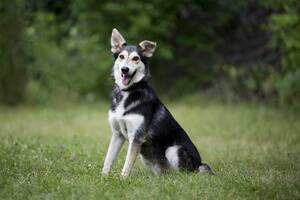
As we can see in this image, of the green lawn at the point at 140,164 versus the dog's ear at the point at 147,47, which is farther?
the dog's ear at the point at 147,47

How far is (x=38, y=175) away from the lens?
23.6 ft

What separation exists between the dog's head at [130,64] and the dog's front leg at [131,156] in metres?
0.74

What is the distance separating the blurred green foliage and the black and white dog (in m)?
8.50

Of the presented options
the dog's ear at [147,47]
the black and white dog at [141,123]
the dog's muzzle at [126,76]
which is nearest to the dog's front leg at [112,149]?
the black and white dog at [141,123]

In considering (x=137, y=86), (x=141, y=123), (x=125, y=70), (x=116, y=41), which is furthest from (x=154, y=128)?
(x=116, y=41)

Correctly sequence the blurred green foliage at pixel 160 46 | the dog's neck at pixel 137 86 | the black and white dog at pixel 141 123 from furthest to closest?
the blurred green foliage at pixel 160 46, the dog's neck at pixel 137 86, the black and white dog at pixel 141 123

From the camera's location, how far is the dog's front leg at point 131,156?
289 inches

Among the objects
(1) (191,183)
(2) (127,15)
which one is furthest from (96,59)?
(1) (191,183)

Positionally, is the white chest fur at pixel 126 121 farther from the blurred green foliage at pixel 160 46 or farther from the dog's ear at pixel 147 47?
the blurred green foliage at pixel 160 46

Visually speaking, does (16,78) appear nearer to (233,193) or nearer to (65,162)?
(65,162)

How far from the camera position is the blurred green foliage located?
1728cm

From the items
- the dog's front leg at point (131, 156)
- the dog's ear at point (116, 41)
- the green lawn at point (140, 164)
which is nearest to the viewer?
the green lawn at point (140, 164)

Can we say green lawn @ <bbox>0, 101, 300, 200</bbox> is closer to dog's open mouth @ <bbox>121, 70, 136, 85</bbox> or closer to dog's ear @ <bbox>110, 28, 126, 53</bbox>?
dog's open mouth @ <bbox>121, 70, 136, 85</bbox>

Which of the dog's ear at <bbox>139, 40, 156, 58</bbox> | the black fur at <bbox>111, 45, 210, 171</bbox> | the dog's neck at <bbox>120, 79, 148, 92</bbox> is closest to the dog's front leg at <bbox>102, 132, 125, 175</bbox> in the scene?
the black fur at <bbox>111, 45, 210, 171</bbox>
